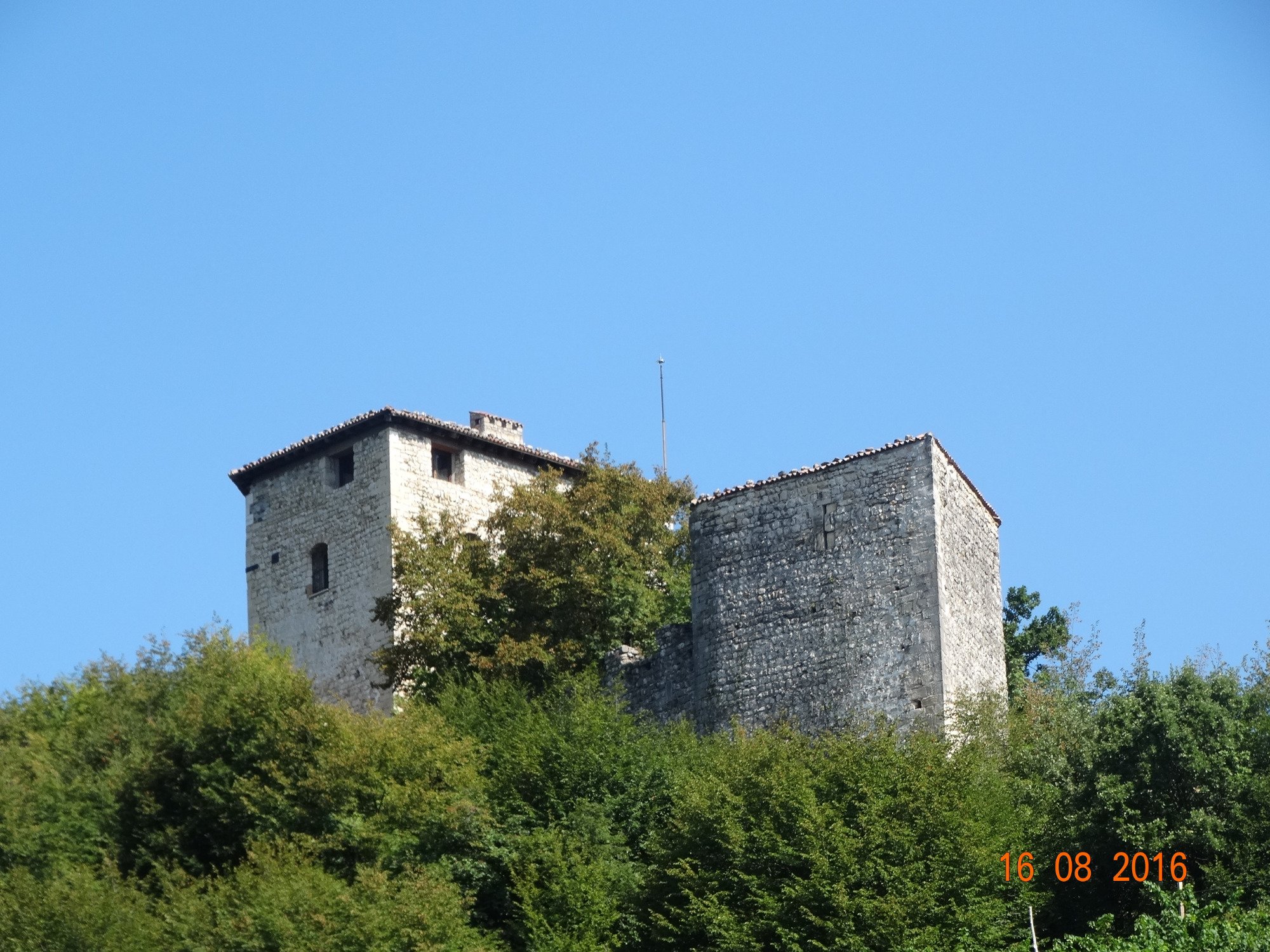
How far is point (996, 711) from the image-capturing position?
36.2 metres

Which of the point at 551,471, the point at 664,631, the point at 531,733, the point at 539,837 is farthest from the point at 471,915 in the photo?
the point at 551,471

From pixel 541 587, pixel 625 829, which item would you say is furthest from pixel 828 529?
pixel 541 587

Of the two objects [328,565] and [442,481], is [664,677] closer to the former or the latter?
[442,481]

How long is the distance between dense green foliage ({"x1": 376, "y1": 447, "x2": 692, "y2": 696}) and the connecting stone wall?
3087mm

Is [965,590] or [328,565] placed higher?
[328,565]

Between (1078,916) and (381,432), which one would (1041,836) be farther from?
(381,432)

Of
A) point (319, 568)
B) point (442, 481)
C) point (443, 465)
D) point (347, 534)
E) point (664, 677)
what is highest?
point (443, 465)

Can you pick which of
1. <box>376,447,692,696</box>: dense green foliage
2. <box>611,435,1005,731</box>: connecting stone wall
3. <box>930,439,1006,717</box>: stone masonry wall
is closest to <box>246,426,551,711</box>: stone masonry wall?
<box>376,447,692,696</box>: dense green foliage

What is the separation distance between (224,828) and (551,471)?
1076 centimetres

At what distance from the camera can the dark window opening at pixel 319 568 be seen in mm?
47094

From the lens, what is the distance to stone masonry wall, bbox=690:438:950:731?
119 ft

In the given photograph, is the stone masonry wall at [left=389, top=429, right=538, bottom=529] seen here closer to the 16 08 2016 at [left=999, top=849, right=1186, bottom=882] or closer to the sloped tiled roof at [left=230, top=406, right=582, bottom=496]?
the sloped tiled roof at [left=230, top=406, right=582, bottom=496]

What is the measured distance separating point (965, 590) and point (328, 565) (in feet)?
48.1

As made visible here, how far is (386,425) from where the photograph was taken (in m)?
46.8
